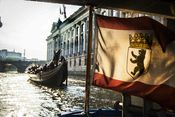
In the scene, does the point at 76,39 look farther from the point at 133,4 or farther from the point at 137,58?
the point at 137,58

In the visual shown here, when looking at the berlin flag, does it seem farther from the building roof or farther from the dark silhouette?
the building roof

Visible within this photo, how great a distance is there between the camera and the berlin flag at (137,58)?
5410mm

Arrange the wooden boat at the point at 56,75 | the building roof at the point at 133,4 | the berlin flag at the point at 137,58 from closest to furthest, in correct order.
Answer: the berlin flag at the point at 137,58
the building roof at the point at 133,4
the wooden boat at the point at 56,75

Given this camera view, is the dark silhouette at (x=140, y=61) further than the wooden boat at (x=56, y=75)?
No

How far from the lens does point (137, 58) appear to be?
569cm

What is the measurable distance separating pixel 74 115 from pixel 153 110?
1.85m

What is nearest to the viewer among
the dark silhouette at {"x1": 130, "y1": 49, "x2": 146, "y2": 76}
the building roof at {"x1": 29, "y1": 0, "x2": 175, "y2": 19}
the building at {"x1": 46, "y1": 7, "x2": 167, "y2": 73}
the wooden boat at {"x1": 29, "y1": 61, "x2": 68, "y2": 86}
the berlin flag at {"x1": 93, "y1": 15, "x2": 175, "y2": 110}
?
the berlin flag at {"x1": 93, "y1": 15, "x2": 175, "y2": 110}

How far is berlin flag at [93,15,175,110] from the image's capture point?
17.7ft

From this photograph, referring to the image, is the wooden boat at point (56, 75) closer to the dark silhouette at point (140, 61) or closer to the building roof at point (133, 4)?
the building roof at point (133, 4)

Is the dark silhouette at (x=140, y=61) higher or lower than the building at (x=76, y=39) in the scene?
lower

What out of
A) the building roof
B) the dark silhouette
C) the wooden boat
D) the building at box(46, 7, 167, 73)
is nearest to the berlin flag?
the dark silhouette

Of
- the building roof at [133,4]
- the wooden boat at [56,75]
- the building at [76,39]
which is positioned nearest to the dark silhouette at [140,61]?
the building roof at [133,4]

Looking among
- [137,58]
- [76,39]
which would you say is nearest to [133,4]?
[137,58]

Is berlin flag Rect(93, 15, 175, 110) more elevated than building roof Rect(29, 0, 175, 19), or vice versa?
building roof Rect(29, 0, 175, 19)
